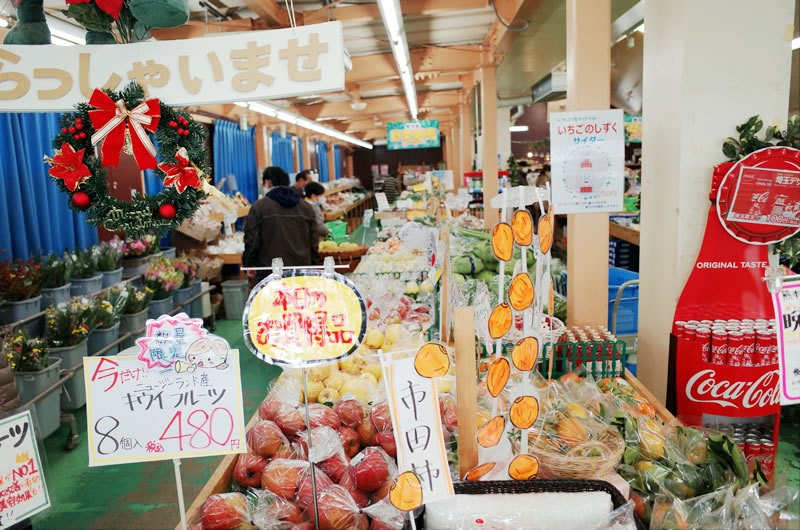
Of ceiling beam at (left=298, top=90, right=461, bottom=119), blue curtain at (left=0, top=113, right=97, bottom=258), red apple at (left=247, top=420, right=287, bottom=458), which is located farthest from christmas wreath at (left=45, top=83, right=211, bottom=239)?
ceiling beam at (left=298, top=90, right=461, bottom=119)

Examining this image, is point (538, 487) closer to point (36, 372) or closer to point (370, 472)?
point (370, 472)

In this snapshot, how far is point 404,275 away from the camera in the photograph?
4258mm

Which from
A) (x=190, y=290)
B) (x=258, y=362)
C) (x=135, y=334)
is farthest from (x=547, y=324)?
(x=190, y=290)

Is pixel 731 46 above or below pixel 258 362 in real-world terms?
above

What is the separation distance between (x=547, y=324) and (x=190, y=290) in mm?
4843

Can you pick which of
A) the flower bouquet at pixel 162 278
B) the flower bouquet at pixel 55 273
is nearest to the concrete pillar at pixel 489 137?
the flower bouquet at pixel 162 278

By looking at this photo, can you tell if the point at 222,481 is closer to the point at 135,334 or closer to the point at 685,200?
the point at 685,200

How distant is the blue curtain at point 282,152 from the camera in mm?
14086

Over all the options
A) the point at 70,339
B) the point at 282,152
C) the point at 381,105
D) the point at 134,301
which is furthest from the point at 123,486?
the point at 282,152

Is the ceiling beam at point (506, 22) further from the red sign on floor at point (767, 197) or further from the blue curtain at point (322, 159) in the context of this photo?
the blue curtain at point (322, 159)

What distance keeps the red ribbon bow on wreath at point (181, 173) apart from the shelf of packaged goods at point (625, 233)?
4846 millimetres

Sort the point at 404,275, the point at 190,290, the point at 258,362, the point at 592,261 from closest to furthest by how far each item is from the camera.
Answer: the point at 592,261 → the point at 404,275 → the point at 258,362 → the point at 190,290

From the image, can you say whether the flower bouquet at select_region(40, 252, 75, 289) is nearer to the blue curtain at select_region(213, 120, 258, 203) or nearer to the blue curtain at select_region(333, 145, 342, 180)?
the blue curtain at select_region(213, 120, 258, 203)

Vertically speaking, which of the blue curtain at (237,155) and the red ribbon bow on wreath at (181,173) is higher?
the blue curtain at (237,155)
